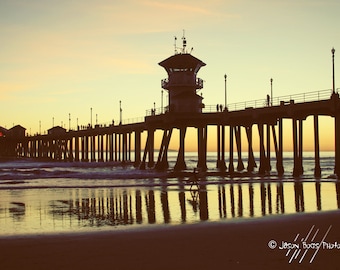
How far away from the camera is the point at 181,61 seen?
49.4 meters

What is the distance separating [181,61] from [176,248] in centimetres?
4093

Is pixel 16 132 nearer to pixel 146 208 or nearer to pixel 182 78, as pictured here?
pixel 182 78

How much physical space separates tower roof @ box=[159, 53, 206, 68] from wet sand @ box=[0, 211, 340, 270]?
37.5m

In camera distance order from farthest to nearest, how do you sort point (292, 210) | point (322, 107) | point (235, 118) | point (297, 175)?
point (235, 118)
point (297, 175)
point (322, 107)
point (292, 210)

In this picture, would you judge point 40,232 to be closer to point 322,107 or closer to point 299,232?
point 299,232

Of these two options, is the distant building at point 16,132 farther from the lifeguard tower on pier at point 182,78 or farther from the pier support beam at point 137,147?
the lifeguard tower on pier at point 182,78

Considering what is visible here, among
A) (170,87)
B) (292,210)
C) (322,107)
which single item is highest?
(170,87)

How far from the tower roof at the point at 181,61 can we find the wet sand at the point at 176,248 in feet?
123

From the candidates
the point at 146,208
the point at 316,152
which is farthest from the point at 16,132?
the point at 146,208

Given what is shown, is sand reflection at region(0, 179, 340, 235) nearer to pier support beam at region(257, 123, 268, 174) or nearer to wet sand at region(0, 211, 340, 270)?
wet sand at region(0, 211, 340, 270)

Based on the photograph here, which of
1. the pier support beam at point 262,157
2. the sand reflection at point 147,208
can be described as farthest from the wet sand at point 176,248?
the pier support beam at point 262,157

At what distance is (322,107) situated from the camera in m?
31.7

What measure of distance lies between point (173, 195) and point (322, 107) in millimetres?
14759

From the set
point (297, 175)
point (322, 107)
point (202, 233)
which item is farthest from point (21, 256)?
point (297, 175)
